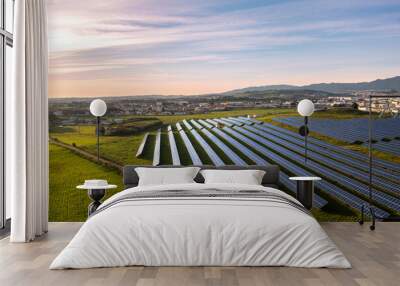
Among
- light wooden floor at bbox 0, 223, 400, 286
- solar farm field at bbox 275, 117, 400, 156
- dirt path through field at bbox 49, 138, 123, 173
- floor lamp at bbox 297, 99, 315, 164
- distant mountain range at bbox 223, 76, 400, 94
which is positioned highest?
distant mountain range at bbox 223, 76, 400, 94

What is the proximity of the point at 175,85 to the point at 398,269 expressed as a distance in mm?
4553

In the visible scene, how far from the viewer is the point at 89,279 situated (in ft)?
15.3

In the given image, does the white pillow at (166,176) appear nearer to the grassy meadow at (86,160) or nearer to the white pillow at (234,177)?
the white pillow at (234,177)

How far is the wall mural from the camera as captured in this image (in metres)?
8.38

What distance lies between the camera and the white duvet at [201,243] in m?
5.06

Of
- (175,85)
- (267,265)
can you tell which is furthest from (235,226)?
(175,85)

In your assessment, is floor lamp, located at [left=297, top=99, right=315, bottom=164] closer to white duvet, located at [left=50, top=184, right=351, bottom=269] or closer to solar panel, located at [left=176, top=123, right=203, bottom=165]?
solar panel, located at [left=176, top=123, right=203, bottom=165]

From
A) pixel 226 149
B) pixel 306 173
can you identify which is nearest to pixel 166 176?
pixel 226 149

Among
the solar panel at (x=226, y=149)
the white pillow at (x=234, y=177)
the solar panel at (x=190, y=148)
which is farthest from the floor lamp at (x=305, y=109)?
the solar panel at (x=190, y=148)

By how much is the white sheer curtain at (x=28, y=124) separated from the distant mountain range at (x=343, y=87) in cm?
310

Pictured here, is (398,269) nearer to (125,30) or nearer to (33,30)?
(33,30)

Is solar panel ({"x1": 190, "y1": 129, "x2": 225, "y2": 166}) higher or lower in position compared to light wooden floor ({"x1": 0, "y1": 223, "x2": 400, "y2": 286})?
higher

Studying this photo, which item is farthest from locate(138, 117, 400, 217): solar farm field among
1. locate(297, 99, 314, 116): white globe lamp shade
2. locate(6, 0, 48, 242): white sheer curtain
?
locate(6, 0, 48, 242): white sheer curtain

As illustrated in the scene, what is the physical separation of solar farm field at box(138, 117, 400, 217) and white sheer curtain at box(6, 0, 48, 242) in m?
2.06
